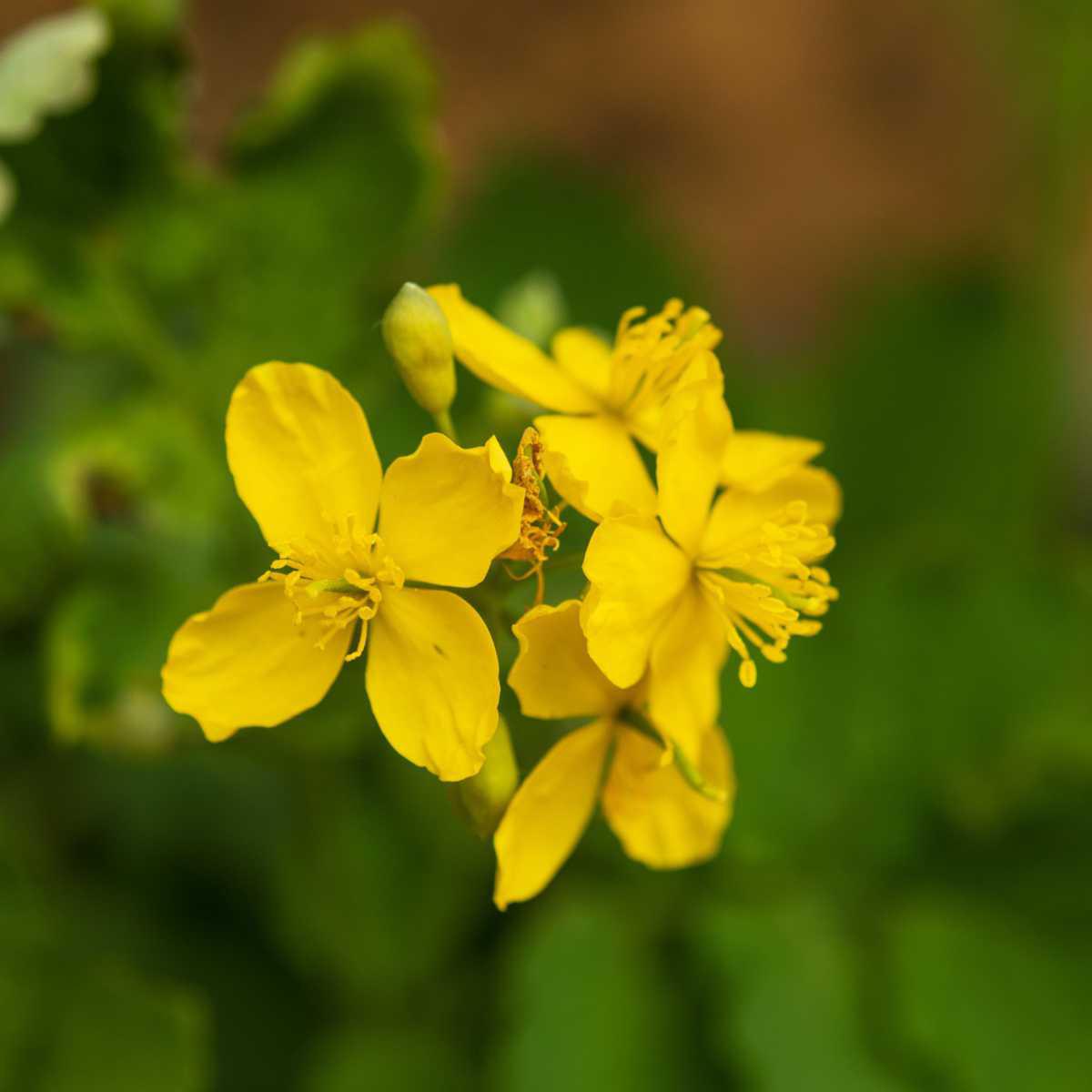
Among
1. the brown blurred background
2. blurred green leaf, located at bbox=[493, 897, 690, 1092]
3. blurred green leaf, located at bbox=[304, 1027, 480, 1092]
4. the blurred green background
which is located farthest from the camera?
the brown blurred background

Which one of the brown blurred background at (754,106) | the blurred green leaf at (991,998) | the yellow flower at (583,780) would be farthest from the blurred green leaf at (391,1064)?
the brown blurred background at (754,106)

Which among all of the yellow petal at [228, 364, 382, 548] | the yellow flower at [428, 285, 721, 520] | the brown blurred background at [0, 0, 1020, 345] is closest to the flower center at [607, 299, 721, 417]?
the yellow flower at [428, 285, 721, 520]

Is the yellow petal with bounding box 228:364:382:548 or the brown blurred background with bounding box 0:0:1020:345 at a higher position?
the yellow petal with bounding box 228:364:382:548

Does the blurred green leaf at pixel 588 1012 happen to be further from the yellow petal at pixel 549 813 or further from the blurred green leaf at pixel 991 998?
the yellow petal at pixel 549 813

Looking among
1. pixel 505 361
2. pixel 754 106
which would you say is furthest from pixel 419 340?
pixel 754 106

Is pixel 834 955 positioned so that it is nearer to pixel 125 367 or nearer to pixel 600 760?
pixel 600 760

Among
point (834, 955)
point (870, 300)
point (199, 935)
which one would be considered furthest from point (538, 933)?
point (870, 300)

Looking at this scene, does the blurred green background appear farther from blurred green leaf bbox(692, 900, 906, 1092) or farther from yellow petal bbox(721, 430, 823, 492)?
yellow petal bbox(721, 430, 823, 492)

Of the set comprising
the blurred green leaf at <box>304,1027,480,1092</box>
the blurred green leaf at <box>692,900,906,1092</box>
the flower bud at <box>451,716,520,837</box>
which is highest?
Answer: the flower bud at <box>451,716,520,837</box>
